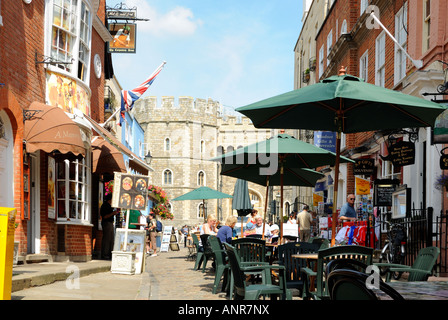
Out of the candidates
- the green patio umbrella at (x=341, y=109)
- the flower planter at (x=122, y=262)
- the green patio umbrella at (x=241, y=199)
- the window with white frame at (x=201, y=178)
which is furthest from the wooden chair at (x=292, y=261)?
the window with white frame at (x=201, y=178)

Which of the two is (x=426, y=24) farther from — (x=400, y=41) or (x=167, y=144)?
(x=167, y=144)

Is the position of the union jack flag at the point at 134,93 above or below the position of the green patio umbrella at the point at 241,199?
above

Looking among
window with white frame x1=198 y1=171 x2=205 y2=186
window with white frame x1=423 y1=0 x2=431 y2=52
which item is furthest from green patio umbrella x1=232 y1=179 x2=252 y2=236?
window with white frame x1=198 y1=171 x2=205 y2=186

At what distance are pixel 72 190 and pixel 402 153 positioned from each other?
279 inches

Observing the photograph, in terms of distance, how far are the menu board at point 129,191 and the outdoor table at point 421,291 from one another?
28.3ft

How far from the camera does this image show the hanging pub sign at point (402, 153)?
38.4 ft

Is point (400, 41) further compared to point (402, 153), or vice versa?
point (400, 41)

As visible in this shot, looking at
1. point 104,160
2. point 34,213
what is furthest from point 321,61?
point 34,213

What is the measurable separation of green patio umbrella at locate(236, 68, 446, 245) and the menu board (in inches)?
188

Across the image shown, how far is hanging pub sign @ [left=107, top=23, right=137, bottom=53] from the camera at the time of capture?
18.9 m

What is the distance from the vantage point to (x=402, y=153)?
11891mm

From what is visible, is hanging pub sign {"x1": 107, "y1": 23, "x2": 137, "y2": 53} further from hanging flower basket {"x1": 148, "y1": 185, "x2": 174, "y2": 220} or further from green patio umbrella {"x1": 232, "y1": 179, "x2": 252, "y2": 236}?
hanging flower basket {"x1": 148, "y1": 185, "x2": 174, "y2": 220}

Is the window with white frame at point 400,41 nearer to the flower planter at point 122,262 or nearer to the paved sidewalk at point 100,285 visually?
the paved sidewalk at point 100,285
